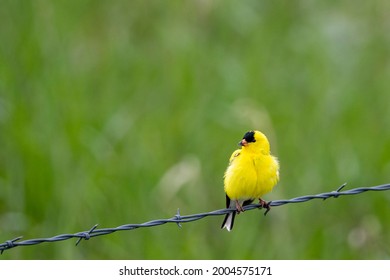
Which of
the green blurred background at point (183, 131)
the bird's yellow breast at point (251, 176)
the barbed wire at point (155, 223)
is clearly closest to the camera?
the barbed wire at point (155, 223)

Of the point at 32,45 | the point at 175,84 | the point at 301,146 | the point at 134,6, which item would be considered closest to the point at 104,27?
the point at 134,6

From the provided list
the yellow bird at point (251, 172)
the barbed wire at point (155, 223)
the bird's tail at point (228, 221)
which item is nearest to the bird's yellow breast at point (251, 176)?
the yellow bird at point (251, 172)

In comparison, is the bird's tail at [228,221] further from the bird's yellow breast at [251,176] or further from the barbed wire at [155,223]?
the barbed wire at [155,223]

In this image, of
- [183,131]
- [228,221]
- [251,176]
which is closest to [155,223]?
[251,176]

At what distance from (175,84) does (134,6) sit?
1606 mm

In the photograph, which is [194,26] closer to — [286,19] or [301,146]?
[286,19]

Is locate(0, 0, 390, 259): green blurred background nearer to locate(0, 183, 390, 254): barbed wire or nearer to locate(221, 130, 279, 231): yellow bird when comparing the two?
locate(221, 130, 279, 231): yellow bird

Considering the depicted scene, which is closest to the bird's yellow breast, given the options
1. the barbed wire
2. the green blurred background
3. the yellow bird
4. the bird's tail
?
the yellow bird

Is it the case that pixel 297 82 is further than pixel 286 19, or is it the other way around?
pixel 286 19

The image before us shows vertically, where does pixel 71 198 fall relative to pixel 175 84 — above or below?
below

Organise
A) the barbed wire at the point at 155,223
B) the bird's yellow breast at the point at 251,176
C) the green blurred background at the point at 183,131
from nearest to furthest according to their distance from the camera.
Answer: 1. the barbed wire at the point at 155,223
2. the bird's yellow breast at the point at 251,176
3. the green blurred background at the point at 183,131

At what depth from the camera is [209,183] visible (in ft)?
22.0

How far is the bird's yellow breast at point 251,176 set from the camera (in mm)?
4922
